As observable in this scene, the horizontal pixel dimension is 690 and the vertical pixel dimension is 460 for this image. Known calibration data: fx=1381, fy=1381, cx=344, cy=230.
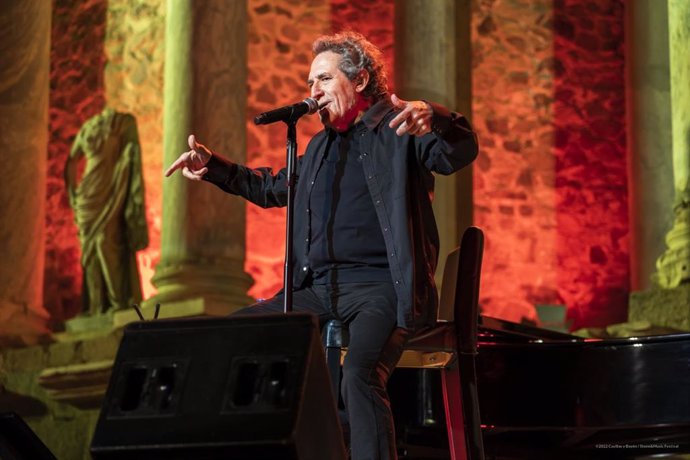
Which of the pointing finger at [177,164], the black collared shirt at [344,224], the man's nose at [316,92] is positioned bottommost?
the black collared shirt at [344,224]

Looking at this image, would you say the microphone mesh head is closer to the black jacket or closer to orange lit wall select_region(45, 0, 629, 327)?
the black jacket

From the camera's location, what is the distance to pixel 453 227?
32.7 feet

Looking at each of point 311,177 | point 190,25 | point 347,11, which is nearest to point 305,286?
point 311,177

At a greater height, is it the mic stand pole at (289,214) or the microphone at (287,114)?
the microphone at (287,114)

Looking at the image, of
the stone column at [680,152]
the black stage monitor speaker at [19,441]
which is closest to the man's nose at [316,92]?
the black stage monitor speaker at [19,441]

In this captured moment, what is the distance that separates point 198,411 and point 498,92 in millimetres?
8463

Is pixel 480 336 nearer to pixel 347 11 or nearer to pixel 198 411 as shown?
pixel 198 411

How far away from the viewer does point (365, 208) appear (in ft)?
14.0

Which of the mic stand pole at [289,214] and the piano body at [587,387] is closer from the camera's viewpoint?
the mic stand pole at [289,214]

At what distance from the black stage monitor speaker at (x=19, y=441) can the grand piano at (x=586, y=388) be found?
195cm

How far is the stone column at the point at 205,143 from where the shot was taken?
8.81 metres

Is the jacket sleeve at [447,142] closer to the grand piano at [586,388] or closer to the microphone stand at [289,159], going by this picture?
the microphone stand at [289,159]

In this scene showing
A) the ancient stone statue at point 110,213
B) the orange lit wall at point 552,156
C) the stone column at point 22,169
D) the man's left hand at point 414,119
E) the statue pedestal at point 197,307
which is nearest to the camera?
the man's left hand at point 414,119

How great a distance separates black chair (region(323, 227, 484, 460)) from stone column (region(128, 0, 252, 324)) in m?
4.26
